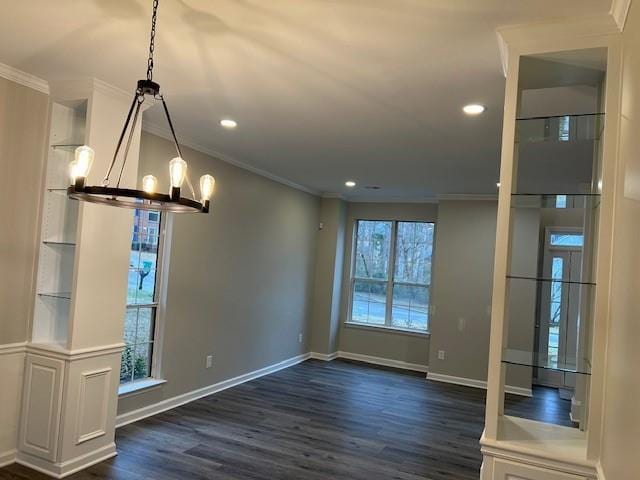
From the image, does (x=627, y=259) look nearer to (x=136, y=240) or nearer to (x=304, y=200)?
(x=136, y=240)

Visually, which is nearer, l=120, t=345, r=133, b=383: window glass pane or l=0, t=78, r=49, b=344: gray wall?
l=0, t=78, r=49, b=344: gray wall

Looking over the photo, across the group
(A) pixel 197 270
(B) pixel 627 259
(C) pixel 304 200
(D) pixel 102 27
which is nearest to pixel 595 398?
(B) pixel 627 259

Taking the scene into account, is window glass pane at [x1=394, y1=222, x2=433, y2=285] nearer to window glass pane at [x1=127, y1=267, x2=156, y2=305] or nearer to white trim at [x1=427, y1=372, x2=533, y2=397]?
white trim at [x1=427, y1=372, x2=533, y2=397]

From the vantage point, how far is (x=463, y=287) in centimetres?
660

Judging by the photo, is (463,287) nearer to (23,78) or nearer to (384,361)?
(384,361)

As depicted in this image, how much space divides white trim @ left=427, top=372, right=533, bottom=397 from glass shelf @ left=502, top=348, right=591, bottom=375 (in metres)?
4.36

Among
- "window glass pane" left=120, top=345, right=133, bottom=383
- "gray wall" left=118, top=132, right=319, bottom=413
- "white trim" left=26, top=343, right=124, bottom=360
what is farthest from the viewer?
"gray wall" left=118, top=132, right=319, bottom=413

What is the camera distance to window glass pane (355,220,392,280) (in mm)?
7609

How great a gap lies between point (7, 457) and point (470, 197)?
5.79m

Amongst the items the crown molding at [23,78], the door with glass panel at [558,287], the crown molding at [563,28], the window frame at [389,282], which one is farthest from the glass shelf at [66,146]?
the window frame at [389,282]

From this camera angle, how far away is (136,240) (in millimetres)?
4301

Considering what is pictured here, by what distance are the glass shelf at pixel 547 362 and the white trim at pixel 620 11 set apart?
1.39 metres

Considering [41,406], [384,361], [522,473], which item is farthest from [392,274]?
[522,473]

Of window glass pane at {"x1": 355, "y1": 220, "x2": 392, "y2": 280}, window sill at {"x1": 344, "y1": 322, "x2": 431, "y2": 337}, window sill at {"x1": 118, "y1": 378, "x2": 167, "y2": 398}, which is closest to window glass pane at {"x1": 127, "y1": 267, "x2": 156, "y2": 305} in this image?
window sill at {"x1": 118, "y1": 378, "x2": 167, "y2": 398}
